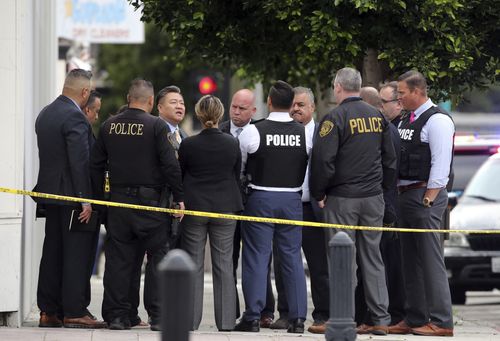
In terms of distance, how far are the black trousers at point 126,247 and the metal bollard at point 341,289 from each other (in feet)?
6.99

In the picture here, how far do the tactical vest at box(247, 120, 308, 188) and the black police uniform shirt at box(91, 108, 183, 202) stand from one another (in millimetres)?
718

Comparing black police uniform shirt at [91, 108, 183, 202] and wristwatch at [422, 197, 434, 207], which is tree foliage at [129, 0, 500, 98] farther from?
black police uniform shirt at [91, 108, 183, 202]

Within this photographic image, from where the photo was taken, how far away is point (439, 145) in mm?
9938

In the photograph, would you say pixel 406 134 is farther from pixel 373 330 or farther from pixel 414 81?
pixel 373 330

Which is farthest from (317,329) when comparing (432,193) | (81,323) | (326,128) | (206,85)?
(206,85)

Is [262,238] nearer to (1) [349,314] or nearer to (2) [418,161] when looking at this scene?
(2) [418,161]

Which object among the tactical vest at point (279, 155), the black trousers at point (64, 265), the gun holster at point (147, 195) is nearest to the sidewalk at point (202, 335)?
the black trousers at point (64, 265)

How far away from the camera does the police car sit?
14.6m

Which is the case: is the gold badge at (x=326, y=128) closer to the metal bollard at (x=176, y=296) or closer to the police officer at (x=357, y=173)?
the police officer at (x=357, y=173)

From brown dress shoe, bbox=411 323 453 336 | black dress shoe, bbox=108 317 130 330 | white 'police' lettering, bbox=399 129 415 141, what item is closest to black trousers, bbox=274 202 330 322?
brown dress shoe, bbox=411 323 453 336

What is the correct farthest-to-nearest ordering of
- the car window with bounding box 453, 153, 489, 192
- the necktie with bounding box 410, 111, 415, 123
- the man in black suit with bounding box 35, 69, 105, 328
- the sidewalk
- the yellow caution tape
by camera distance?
the car window with bounding box 453, 153, 489, 192, the necktie with bounding box 410, 111, 415, 123, the man in black suit with bounding box 35, 69, 105, 328, the yellow caution tape, the sidewalk

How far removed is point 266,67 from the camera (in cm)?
1366

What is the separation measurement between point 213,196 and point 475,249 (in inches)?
220

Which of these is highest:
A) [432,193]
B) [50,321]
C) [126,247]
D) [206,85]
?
[206,85]
